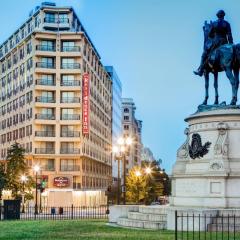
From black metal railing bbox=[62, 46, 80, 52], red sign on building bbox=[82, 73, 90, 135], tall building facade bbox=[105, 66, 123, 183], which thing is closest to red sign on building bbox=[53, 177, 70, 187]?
red sign on building bbox=[82, 73, 90, 135]

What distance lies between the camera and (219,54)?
3053 centimetres

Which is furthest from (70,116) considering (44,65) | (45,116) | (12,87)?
(12,87)

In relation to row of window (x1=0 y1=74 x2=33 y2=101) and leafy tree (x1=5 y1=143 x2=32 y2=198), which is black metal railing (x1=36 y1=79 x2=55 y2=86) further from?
leafy tree (x1=5 y1=143 x2=32 y2=198)

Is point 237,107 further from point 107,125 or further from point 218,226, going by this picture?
point 107,125

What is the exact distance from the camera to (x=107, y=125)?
12550 centimetres

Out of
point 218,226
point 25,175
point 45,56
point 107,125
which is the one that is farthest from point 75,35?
point 218,226

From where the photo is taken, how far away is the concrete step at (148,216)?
27.9 meters

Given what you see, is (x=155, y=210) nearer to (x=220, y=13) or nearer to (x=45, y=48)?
(x=220, y=13)

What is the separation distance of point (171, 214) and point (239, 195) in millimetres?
3658

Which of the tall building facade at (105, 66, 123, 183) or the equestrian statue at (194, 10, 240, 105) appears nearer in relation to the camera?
the equestrian statue at (194, 10, 240, 105)

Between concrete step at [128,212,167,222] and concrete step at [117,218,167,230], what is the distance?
53cm

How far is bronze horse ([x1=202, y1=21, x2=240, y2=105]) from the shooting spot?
99.1 feet

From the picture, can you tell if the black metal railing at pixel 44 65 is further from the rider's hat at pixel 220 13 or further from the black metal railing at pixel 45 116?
the rider's hat at pixel 220 13

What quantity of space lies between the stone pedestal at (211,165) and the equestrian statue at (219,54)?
1.75 m
